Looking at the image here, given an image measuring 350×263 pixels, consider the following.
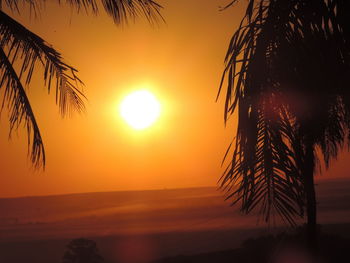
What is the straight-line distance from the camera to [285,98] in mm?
2623

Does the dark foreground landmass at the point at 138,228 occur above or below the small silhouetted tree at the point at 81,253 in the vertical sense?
below

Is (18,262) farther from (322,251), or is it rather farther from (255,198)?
(255,198)

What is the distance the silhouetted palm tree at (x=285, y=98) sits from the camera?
2.54m

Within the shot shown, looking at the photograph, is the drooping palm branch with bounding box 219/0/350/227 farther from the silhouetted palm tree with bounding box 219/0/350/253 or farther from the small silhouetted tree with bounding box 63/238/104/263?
the small silhouetted tree with bounding box 63/238/104/263

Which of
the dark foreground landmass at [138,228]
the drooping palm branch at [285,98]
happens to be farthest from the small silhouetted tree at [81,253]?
the drooping palm branch at [285,98]

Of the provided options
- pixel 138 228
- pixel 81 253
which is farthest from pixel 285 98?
pixel 138 228

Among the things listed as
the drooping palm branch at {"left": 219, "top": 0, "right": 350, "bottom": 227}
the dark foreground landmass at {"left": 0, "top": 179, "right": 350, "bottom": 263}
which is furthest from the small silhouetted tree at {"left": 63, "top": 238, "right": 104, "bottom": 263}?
the drooping palm branch at {"left": 219, "top": 0, "right": 350, "bottom": 227}

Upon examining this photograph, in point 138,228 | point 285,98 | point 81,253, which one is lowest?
point 138,228

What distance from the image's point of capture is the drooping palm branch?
254cm

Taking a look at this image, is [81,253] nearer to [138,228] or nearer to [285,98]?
[285,98]

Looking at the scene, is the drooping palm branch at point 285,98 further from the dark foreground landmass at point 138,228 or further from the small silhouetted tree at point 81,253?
the small silhouetted tree at point 81,253

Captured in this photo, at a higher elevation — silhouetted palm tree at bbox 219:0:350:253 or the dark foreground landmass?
silhouetted palm tree at bbox 219:0:350:253

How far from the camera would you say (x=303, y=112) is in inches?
101

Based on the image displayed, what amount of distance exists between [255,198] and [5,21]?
4.08 meters
